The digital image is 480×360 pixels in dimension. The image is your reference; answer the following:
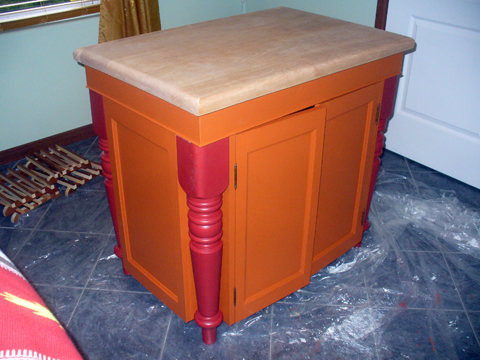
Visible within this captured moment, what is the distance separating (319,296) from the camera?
178 cm

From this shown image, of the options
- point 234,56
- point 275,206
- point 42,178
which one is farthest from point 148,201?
point 42,178

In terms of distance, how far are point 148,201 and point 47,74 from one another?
1512 mm

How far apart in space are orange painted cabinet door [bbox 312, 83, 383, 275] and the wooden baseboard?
1760 mm

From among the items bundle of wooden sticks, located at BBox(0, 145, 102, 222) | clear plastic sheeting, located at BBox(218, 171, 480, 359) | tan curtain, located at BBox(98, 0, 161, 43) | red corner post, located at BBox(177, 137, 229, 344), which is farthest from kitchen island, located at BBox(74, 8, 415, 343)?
tan curtain, located at BBox(98, 0, 161, 43)

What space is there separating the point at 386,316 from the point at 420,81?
52.6 inches

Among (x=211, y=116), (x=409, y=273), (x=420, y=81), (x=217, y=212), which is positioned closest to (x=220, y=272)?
(x=217, y=212)

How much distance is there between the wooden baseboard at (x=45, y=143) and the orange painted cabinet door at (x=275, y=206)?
175 centimetres

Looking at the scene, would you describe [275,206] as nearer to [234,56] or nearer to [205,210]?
[205,210]

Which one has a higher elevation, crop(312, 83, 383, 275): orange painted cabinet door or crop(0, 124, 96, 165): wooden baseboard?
crop(312, 83, 383, 275): orange painted cabinet door

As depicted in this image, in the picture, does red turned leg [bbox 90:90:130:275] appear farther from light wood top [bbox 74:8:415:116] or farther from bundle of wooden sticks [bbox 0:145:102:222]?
bundle of wooden sticks [bbox 0:145:102:222]

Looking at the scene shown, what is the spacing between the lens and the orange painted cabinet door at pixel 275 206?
4.28 ft

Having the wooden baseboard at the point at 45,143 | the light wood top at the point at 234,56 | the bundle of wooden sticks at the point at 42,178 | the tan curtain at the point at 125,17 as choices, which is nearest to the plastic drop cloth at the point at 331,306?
the bundle of wooden sticks at the point at 42,178

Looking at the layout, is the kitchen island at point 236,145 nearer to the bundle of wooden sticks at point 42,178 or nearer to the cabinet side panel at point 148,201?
the cabinet side panel at point 148,201

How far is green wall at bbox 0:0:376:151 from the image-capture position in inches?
97.0
